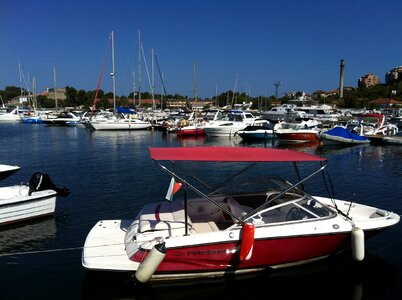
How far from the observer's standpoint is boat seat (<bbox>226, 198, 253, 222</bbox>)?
30.8 ft

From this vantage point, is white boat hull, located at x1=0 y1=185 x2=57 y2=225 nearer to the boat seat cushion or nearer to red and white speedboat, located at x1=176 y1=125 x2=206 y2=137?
the boat seat cushion

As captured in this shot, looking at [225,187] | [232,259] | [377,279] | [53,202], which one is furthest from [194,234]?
[53,202]

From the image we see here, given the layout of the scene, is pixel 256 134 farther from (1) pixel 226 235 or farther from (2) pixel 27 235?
(1) pixel 226 235

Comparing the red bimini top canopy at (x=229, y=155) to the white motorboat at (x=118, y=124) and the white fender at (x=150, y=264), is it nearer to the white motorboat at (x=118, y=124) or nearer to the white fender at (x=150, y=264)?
the white fender at (x=150, y=264)

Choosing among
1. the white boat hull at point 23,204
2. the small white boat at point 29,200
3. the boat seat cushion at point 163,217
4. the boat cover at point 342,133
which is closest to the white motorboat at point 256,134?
the boat cover at point 342,133

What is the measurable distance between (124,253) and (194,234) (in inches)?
62.9

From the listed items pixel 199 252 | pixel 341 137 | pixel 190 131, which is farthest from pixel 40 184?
pixel 190 131

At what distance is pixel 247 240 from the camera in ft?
26.7

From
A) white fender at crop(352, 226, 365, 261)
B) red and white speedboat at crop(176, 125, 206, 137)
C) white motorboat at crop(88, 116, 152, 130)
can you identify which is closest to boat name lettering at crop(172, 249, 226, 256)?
white fender at crop(352, 226, 365, 261)

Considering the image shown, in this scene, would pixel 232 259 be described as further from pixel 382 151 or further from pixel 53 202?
pixel 382 151

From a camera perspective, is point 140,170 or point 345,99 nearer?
point 140,170

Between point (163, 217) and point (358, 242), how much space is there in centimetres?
448

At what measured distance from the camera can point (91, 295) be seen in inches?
329

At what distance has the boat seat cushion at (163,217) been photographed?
29.3 ft
